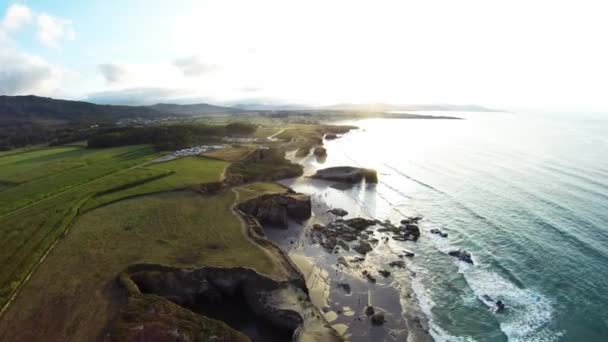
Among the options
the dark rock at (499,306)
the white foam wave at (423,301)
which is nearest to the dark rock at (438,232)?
the white foam wave at (423,301)

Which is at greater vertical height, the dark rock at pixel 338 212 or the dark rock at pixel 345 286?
the dark rock at pixel 345 286

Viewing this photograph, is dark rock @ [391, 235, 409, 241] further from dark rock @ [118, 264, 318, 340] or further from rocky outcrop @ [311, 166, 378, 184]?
rocky outcrop @ [311, 166, 378, 184]

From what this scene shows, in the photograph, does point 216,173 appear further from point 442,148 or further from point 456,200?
point 442,148

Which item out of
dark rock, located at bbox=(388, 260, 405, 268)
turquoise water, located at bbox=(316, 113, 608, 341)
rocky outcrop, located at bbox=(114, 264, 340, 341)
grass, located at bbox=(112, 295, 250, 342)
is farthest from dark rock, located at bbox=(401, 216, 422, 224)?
grass, located at bbox=(112, 295, 250, 342)

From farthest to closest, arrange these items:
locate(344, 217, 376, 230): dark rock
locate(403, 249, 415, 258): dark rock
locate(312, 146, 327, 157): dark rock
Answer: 1. locate(312, 146, 327, 157): dark rock
2. locate(344, 217, 376, 230): dark rock
3. locate(403, 249, 415, 258): dark rock

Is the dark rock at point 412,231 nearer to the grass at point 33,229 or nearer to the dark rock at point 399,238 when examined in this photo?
the dark rock at point 399,238
